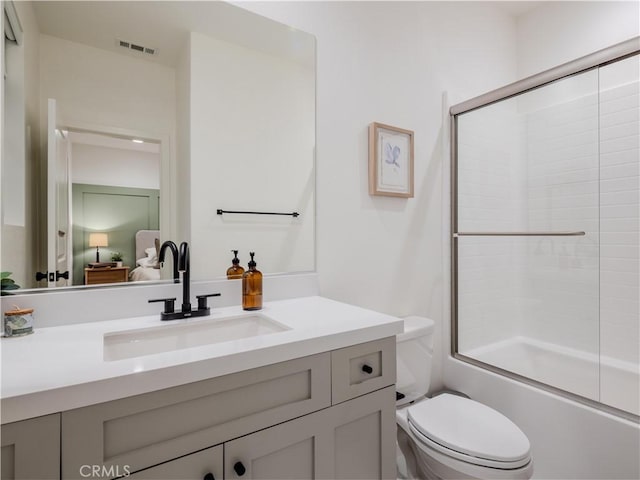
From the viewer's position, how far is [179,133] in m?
1.18

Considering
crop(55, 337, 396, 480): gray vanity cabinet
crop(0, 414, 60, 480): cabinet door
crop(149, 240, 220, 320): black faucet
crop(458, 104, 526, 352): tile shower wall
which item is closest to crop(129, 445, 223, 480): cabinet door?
crop(55, 337, 396, 480): gray vanity cabinet

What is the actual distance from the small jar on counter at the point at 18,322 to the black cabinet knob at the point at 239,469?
2.16ft

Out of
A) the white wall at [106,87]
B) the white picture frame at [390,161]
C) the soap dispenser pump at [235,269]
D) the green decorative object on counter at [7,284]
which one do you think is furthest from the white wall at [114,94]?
the white picture frame at [390,161]

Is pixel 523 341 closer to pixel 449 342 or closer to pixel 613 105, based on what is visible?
pixel 449 342

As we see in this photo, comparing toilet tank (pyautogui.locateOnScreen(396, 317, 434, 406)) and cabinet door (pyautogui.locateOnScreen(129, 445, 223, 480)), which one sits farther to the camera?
toilet tank (pyautogui.locateOnScreen(396, 317, 434, 406))

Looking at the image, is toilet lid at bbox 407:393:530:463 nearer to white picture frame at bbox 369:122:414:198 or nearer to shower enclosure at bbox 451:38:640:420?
shower enclosure at bbox 451:38:640:420

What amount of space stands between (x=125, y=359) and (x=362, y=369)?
0.60m

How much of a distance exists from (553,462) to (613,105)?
180 centimetres

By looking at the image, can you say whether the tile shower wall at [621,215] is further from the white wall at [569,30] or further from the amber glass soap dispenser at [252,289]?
the amber glass soap dispenser at [252,289]

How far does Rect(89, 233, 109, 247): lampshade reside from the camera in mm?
1049

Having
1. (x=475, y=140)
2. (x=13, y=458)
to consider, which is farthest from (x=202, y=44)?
(x=475, y=140)

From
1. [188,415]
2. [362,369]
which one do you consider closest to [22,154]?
[188,415]

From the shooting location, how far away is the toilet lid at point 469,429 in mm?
1135

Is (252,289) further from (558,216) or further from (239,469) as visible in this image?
(558,216)
